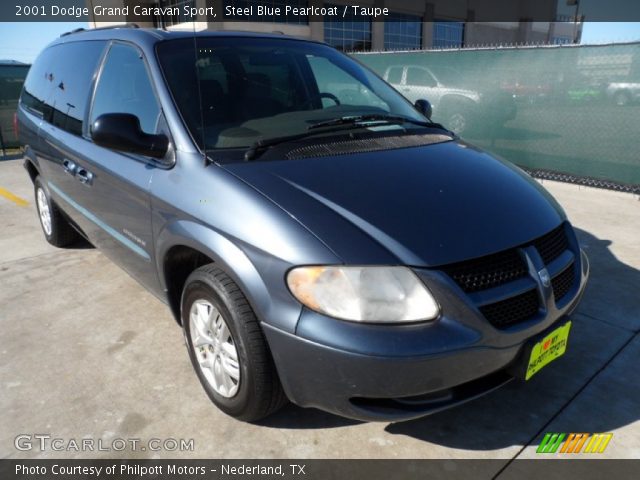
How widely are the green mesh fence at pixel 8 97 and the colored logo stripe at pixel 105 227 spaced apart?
26.8 feet

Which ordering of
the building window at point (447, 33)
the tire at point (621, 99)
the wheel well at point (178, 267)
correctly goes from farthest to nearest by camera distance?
1. the building window at point (447, 33)
2. the tire at point (621, 99)
3. the wheel well at point (178, 267)

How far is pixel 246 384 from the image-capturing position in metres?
2.06

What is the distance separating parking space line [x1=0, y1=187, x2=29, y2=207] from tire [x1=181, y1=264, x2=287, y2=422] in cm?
514

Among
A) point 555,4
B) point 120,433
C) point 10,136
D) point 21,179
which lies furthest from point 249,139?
point 555,4

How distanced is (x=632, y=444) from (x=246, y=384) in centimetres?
169

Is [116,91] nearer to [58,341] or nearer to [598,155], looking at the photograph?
[58,341]

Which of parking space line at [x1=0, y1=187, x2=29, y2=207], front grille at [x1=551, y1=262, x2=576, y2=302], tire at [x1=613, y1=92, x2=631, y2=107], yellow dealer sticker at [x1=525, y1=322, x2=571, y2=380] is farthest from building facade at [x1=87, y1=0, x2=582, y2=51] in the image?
yellow dealer sticker at [x1=525, y1=322, x2=571, y2=380]

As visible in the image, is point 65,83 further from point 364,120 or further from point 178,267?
point 364,120

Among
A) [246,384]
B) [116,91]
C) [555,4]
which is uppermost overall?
[555,4]

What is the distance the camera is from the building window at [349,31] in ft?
93.9

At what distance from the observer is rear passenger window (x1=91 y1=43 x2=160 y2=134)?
8.52ft

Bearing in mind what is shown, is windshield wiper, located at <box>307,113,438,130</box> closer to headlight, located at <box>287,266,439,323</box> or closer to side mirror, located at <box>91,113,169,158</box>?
side mirror, located at <box>91,113,169,158</box>

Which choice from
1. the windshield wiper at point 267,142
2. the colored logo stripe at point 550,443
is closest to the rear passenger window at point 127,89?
the windshield wiper at point 267,142

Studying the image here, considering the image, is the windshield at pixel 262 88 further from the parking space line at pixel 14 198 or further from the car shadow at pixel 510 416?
the parking space line at pixel 14 198
